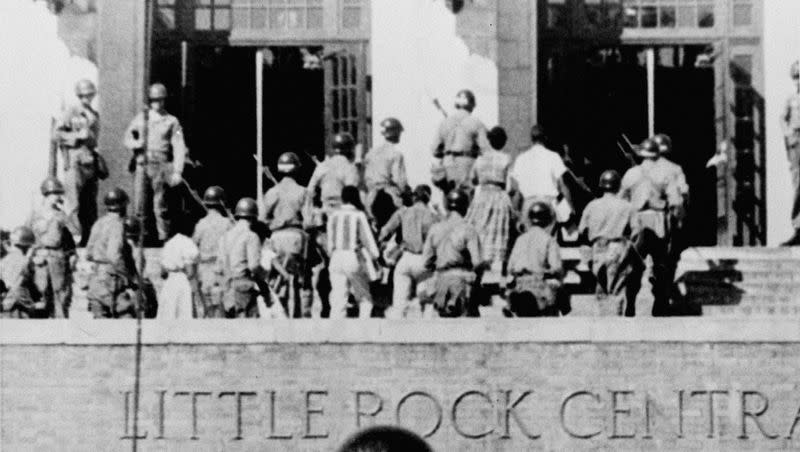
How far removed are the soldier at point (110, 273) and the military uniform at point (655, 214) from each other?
17.2 feet

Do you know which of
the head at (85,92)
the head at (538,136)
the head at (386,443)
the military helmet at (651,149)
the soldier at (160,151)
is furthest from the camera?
the head at (85,92)

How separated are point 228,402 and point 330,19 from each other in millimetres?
9158

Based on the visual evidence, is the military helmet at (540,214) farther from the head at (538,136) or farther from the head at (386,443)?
the head at (386,443)

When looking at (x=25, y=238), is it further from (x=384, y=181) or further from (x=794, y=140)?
(x=794, y=140)

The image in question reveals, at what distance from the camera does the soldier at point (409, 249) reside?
2362 centimetres

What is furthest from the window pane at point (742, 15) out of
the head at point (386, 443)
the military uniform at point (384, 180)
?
the head at point (386, 443)

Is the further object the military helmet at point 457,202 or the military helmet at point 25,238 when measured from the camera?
the military helmet at point 25,238

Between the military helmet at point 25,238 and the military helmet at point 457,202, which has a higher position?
the military helmet at point 457,202

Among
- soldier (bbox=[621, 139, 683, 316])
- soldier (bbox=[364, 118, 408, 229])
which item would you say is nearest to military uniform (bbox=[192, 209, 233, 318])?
soldier (bbox=[364, 118, 408, 229])

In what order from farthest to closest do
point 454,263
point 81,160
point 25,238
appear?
point 81,160
point 25,238
point 454,263

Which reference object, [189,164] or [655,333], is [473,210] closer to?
[655,333]

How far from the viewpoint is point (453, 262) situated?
23000mm

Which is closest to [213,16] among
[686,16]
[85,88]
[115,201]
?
[85,88]

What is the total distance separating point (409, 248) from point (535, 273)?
1.38 m
